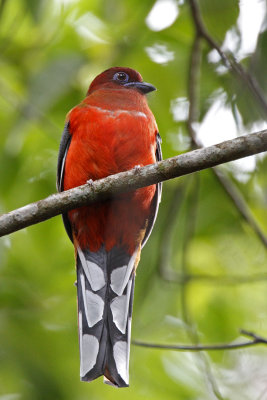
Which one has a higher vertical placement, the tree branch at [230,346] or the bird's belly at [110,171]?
the bird's belly at [110,171]

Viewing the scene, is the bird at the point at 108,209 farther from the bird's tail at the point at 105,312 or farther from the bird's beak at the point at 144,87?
the bird's beak at the point at 144,87

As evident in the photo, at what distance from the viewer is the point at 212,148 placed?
9.95 ft

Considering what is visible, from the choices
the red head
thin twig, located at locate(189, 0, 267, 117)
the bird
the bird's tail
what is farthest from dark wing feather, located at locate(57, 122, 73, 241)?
thin twig, located at locate(189, 0, 267, 117)

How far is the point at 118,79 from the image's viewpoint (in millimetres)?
4527

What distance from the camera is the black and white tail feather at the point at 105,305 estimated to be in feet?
11.1

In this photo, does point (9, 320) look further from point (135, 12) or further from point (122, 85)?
point (135, 12)

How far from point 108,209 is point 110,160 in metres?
0.29

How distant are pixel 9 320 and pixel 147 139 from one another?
141 cm

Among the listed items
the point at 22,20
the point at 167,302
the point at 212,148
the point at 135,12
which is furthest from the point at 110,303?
the point at 22,20

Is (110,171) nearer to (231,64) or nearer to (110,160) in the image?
(110,160)

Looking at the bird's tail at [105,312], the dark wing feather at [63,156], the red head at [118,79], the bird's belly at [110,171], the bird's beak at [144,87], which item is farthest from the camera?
the red head at [118,79]

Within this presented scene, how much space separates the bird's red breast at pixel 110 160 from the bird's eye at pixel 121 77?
17.4 inches

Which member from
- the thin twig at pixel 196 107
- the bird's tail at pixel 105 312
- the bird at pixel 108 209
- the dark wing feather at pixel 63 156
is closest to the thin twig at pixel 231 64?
the thin twig at pixel 196 107

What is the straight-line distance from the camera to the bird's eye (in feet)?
14.7
